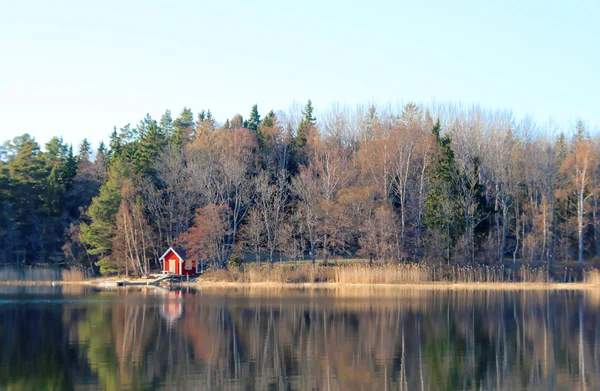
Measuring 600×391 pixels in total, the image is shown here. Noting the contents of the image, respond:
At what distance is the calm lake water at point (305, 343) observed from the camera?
712 inches

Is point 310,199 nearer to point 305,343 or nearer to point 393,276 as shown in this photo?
point 393,276

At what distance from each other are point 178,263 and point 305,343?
37738 mm

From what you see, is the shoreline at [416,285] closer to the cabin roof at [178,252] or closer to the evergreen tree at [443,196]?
the cabin roof at [178,252]

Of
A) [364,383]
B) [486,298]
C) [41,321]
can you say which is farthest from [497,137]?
[364,383]

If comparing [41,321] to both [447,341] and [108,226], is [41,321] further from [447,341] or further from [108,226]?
[108,226]

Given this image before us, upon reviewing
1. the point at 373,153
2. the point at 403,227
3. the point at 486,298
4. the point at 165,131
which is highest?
the point at 165,131

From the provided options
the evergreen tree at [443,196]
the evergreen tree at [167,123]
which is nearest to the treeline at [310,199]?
the evergreen tree at [443,196]

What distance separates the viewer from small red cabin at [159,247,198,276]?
59.9 metres

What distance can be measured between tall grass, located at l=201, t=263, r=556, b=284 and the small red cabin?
794 centimetres

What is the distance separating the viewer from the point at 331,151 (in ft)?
209

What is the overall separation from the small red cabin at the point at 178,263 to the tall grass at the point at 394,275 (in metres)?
7.94

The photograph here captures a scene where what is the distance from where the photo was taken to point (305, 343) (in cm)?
2414

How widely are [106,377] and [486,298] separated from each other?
27.2m

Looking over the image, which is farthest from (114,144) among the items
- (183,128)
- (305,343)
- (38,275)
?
(305,343)
